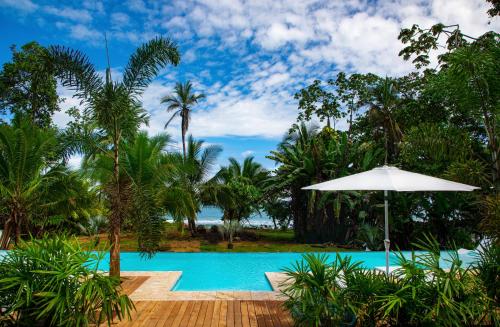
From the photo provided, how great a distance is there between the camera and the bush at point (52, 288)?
12.4 ft

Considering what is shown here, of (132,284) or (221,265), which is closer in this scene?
(132,284)

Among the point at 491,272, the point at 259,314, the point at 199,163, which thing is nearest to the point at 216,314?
the point at 259,314

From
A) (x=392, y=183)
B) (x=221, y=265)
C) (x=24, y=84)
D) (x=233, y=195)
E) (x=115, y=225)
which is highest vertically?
(x=24, y=84)

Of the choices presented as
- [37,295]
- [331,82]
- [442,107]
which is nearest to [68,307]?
[37,295]

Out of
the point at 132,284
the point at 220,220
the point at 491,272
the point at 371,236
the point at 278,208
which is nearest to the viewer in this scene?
the point at 491,272

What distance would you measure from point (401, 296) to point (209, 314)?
2720 mm

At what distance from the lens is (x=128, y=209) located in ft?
23.0

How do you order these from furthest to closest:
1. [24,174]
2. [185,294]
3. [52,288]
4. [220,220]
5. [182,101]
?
[220,220]
[182,101]
[24,174]
[185,294]
[52,288]

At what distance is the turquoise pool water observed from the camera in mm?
9352

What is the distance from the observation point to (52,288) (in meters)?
3.80

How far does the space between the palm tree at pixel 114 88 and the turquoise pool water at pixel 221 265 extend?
2757mm

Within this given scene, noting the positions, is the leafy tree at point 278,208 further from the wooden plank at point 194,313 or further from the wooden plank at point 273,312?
the wooden plank at point 194,313

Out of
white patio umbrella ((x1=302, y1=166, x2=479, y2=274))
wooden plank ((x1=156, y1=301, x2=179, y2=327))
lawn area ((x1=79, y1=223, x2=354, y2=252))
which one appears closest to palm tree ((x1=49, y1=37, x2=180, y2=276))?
wooden plank ((x1=156, y1=301, x2=179, y2=327))

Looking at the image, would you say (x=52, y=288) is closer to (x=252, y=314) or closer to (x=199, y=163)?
(x=252, y=314)
